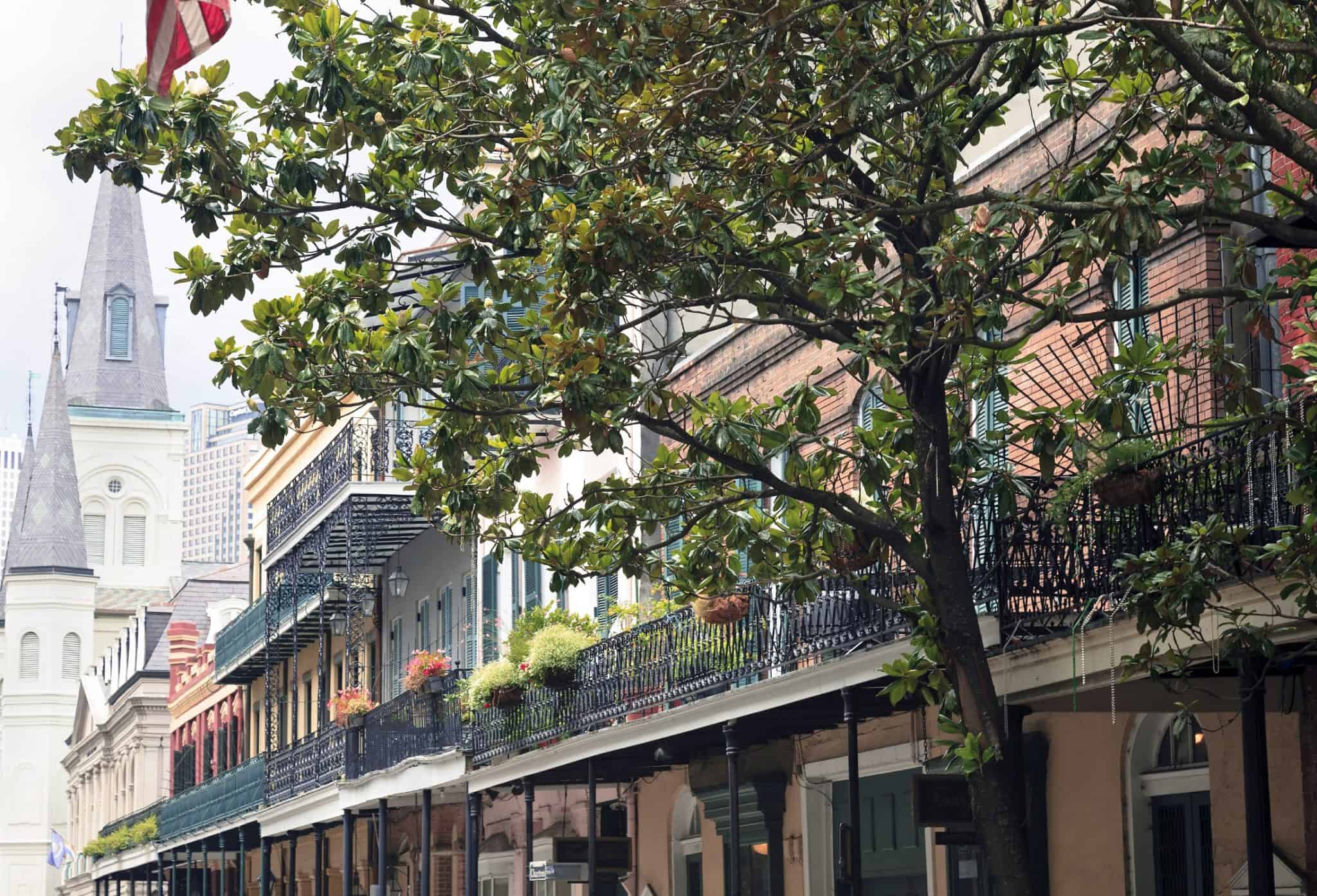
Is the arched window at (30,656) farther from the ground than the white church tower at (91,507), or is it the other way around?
the white church tower at (91,507)

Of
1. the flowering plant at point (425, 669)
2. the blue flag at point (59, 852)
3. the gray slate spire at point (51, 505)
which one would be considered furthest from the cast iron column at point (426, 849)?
the gray slate spire at point (51, 505)

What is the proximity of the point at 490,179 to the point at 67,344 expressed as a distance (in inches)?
4367

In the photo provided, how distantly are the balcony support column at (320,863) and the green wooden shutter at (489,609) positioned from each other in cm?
541

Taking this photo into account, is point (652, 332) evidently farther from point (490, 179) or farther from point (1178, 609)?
point (1178, 609)

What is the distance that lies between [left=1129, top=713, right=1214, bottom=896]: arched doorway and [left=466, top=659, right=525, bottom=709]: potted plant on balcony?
892 centimetres

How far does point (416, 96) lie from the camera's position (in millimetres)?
11555

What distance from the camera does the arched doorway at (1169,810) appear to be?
13234mm

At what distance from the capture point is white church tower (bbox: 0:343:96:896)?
9881 cm

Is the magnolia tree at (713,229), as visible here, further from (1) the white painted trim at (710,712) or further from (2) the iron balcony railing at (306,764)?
(2) the iron balcony railing at (306,764)

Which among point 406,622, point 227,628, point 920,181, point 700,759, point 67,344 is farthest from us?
point 67,344

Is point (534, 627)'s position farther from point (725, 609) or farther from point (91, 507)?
point (91, 507)

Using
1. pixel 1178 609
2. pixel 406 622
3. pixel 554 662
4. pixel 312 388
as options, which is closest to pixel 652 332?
pixel 554 662

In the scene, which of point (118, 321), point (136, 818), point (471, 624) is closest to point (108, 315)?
point (118, 321)

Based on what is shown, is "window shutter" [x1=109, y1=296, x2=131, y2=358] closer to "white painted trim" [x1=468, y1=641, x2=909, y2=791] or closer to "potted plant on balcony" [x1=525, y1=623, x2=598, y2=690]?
"white painted trim" [x1=468, y1=641, x2=909, y2=791]
